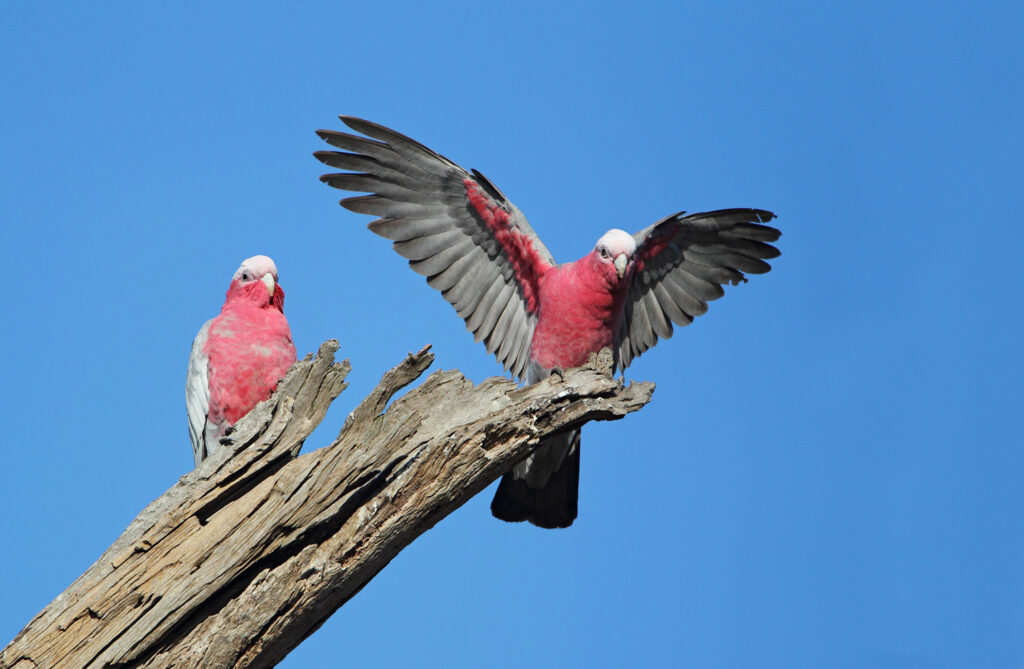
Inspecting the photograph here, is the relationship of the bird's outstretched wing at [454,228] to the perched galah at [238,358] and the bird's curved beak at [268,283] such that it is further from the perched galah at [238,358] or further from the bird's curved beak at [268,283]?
the perched galah at [238,358]

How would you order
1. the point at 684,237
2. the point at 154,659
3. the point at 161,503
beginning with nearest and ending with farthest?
the point at 154,659 < the point at 161,503 < the point at 684,237

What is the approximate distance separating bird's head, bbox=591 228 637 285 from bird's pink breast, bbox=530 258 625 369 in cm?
8

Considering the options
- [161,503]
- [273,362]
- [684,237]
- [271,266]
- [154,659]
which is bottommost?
[154,659]

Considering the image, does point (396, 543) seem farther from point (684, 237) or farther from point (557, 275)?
point (684, 237)

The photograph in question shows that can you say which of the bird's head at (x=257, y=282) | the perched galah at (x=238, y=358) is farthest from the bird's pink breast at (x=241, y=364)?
the bird's head at (x=257, y=282)

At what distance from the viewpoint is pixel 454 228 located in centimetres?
875

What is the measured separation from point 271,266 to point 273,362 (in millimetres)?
897

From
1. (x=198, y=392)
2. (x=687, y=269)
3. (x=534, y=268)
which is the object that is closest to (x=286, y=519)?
(x=198, y=392)

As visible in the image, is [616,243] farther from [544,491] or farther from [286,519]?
[286,519]

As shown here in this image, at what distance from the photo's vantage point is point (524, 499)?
8.26 m

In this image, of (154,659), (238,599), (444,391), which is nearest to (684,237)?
(444,391)

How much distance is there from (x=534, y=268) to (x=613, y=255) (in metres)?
1.06

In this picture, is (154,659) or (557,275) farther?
(557,275)

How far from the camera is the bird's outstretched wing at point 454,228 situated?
8.40 metres
